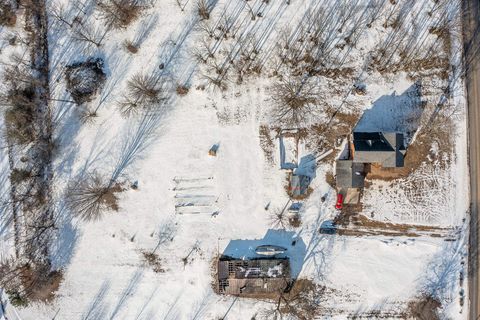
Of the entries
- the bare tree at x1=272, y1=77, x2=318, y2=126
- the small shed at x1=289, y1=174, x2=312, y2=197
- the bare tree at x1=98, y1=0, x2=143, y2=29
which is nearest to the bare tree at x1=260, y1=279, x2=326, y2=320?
the small shed at x1=289, y1=174, x2=312, y2=197

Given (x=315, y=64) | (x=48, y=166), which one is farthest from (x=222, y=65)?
(x=48, y=166)

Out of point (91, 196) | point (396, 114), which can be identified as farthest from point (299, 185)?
point (91, 196)

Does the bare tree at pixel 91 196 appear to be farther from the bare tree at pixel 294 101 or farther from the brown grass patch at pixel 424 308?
the brown grass patch at pixel 424 308

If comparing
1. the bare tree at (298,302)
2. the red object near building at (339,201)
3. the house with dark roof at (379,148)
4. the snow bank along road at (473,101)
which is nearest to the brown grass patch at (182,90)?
the house with dark roof at (379,148)

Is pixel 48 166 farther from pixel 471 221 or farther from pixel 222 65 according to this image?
pixel 471 221

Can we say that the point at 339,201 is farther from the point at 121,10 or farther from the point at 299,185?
the point at 121,10

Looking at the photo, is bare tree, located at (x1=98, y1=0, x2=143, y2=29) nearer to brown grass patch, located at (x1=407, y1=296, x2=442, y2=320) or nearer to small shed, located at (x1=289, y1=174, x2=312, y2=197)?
small shed, located at (x1=289, y1=174, x2=312, y2=197)
